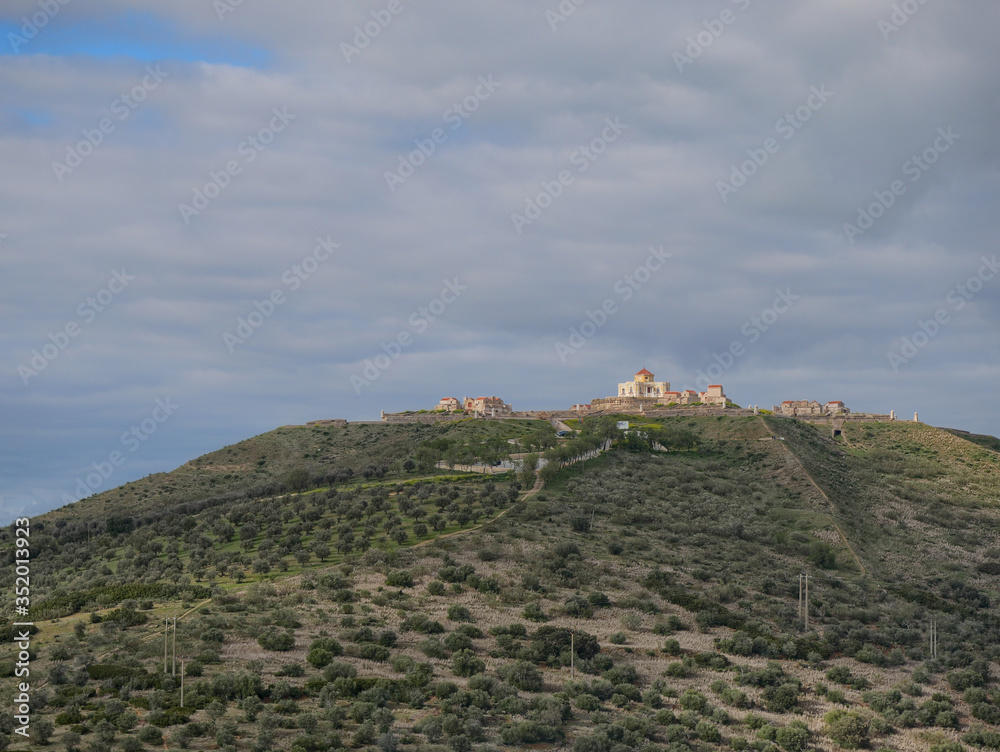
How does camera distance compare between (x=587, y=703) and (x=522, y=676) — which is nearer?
(x=587, y=703)

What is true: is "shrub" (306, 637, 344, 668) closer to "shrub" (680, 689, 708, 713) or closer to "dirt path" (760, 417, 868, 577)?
"shrub" (680, 689, 708, 713)

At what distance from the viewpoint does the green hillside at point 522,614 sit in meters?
33.8

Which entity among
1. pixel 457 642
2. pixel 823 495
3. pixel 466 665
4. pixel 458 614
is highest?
pixel 823 495

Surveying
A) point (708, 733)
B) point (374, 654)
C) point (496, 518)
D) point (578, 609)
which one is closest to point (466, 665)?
point (374, 654)

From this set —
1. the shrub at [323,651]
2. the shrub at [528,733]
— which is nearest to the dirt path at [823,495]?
the shrub at [528,733]

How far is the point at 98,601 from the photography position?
46.6 meters

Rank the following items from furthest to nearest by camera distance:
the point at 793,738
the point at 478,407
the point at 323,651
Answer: the point at 478,407, the point at 323,651, the point at 793,738

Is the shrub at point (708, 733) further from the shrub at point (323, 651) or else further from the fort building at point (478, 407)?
the fort building at point (478, 407)

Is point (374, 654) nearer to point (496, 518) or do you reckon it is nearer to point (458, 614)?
point (458, 614)

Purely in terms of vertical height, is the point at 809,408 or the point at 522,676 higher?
the point at 809,408

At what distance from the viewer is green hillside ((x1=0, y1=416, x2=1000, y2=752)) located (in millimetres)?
33781

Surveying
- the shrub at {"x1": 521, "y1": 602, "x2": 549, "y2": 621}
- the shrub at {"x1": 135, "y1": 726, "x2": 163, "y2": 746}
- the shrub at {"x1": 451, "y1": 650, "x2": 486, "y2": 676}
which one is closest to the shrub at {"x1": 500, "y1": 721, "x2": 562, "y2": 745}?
the shrub at {"x1": 451, "y1": 650, "x2": 486, "y2": 676}

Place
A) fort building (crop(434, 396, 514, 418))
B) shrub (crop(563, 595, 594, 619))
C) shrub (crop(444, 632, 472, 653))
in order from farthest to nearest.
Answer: fort building (crop(434, 396, 514, 418))
shrub (crop(563, 595, 594, 619))
shrub (crop(444, 632, 472, 653))

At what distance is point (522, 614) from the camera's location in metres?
46.9
